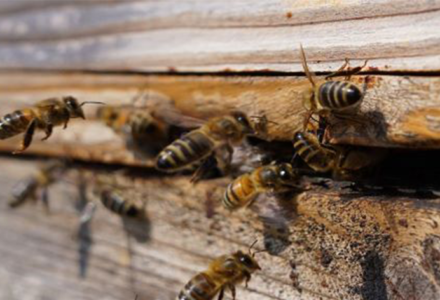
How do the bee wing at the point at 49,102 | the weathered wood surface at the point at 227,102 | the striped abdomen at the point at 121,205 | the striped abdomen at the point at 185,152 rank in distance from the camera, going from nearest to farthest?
the weathered wood surface at the point at 227,102, the striped abdomen at the point at 185,152, the striped abdomen at the point at 121,205, the bee wing at the point at 49,102

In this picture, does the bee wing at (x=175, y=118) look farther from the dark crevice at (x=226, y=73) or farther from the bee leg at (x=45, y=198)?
the bee leg at (x=45, y=198)

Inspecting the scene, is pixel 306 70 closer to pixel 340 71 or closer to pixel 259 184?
pixel 340 71

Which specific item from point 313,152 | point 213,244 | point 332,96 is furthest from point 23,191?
point 332,96

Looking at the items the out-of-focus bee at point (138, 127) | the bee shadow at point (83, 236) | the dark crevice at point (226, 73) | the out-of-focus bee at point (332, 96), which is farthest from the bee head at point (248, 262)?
the bee shadow at point (83, 236)

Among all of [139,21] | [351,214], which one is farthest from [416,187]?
[139,21]

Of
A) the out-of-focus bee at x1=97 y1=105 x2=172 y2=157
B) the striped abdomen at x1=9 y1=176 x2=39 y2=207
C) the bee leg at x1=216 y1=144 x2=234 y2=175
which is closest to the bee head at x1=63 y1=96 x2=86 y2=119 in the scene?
the out-of-focus bee at x1=97 y1=105 x2=172 y2=157
